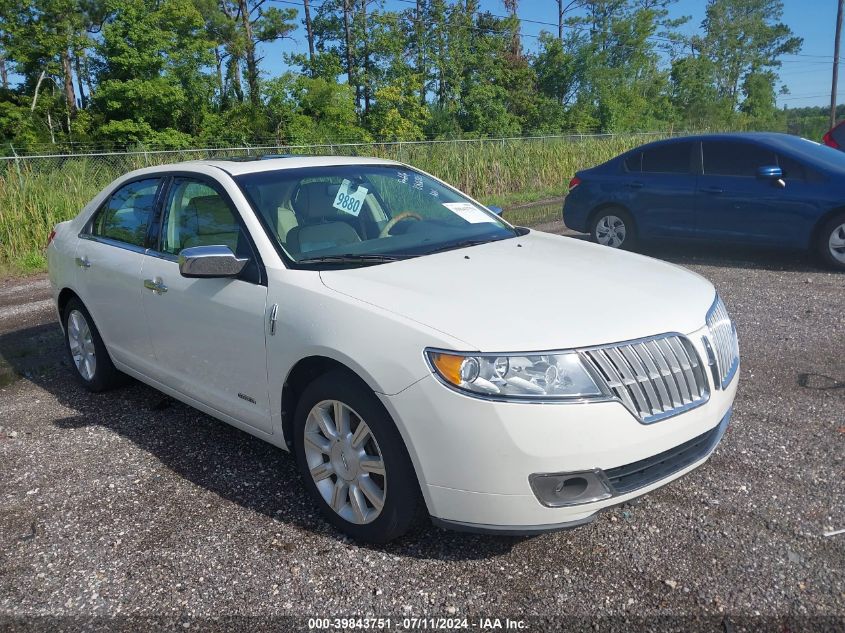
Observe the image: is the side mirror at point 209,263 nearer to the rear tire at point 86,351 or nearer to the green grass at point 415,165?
the rear tire at point 86,351

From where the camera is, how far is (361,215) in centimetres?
394

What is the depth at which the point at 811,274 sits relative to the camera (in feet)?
26.3

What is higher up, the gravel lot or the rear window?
the rear window

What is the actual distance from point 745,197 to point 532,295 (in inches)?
254

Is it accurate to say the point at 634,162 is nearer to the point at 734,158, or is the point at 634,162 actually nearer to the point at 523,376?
the point at 734,158

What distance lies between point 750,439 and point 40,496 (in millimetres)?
3821

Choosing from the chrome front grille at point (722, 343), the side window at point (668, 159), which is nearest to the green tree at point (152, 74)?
the side window at point (668, 159)

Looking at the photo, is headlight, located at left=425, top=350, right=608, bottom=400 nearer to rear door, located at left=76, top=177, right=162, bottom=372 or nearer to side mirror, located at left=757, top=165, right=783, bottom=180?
rear door, located at left=76, top=177, right=162, bottom=372

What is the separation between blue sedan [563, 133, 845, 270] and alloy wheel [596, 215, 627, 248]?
0.04 ft

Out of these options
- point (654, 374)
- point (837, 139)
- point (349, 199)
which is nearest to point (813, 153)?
point (837, 139)

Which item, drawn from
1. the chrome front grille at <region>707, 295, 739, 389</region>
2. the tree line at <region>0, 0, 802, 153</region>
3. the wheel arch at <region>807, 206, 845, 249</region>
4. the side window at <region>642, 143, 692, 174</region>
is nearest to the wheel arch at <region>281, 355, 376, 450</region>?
the chrome front grille at <region>707, 295, 739, 389</region>

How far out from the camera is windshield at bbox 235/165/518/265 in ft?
11.7

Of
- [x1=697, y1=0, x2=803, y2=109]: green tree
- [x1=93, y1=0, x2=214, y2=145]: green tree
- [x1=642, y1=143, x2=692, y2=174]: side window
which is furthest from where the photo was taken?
[x1=697, y1=0, x2=803, y2=109]: green tree

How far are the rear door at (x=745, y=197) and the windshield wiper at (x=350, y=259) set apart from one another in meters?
6.29
